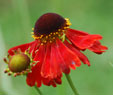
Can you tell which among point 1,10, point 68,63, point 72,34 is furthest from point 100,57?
point 1,10

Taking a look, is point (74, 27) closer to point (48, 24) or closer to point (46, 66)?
point (48, 24)

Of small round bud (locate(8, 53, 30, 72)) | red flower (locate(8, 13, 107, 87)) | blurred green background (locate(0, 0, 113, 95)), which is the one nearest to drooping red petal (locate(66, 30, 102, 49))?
red flower (locate(8, 13, 107, 87))

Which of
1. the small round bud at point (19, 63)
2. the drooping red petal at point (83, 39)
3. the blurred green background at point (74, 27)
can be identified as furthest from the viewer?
the blurred green background at point (74, 27)

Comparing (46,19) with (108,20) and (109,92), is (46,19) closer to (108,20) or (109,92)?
(109,92)

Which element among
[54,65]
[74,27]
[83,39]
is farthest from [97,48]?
[74,27]

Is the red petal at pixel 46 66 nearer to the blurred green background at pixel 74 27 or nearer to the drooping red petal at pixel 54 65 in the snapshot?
the drooping red petal at pixel 54 65

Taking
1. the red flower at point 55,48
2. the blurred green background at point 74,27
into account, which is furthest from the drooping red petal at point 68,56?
the blurred green background at point 74,27
